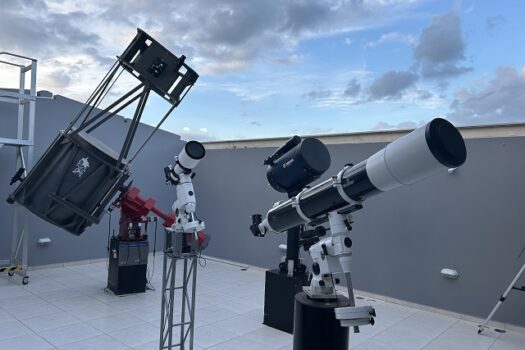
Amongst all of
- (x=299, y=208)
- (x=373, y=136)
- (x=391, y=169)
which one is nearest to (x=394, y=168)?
(x=391, y=169)

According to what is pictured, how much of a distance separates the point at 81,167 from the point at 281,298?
2386 mm

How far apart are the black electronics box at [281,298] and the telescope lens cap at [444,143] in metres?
2.72

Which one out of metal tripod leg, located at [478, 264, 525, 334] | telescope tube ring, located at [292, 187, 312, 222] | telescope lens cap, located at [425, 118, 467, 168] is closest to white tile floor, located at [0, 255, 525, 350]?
metal tripod leg, located at [478, 264, 525, 334]

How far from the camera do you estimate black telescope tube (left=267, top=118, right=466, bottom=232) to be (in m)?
1.62

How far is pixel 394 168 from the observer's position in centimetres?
177

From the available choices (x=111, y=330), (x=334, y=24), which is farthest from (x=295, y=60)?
(x=111, y=330)

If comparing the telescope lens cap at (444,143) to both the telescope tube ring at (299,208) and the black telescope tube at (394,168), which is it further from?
the telescope tube ring at (299,208)

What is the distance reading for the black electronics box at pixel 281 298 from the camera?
13.4 feet

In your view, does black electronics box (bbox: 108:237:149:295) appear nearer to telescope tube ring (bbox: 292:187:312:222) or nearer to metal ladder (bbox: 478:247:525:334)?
telescope tube ring (bbox: 292:187:312:222)

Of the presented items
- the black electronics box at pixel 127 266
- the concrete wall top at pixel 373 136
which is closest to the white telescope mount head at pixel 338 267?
the concrete wall top at pixel 373 136

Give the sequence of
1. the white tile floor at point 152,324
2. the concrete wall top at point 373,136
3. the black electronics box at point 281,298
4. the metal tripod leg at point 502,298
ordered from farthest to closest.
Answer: the concrete wall top at point 373,136
the black electronics box at point 281,298
the metal tripod leg at point 502,298
the white tile floor at point 152,324

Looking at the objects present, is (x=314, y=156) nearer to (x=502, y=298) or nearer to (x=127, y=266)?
(x=502, y=298)

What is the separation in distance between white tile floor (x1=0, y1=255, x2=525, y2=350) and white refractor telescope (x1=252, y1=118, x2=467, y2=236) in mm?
2158

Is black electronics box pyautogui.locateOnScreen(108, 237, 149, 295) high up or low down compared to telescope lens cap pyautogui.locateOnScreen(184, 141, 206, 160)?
down
